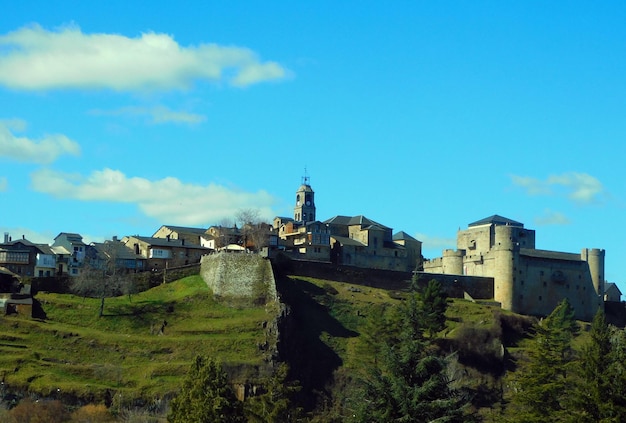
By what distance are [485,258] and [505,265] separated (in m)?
3.32

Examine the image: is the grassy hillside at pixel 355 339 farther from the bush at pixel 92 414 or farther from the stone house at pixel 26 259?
the stone house at pixel 26 259

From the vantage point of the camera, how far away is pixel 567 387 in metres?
56.0

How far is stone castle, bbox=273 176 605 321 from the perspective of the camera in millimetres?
112000

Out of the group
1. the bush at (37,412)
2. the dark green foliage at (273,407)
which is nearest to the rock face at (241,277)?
the bush at (37,412)

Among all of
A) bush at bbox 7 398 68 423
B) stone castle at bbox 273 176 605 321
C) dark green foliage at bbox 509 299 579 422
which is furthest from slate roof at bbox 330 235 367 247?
dark green foliage at bbox 509 299 579 422

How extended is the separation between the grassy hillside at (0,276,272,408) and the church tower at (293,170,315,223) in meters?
39.8

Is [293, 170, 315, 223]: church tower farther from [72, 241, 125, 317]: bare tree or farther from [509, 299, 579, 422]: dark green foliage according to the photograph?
[509, 299, 579, 422]: dark green foliage

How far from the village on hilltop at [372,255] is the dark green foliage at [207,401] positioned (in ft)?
136

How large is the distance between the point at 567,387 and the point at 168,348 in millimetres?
39326

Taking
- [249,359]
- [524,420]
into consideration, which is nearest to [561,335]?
[249,359]

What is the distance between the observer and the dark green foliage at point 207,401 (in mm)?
57750

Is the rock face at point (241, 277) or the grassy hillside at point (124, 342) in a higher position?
the rock face at point (241, 277)

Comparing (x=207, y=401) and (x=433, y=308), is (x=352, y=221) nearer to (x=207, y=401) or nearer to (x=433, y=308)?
(x=433, y=308)

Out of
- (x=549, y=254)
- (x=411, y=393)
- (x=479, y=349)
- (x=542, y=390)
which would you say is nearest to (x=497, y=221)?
(x=549, y=254)
